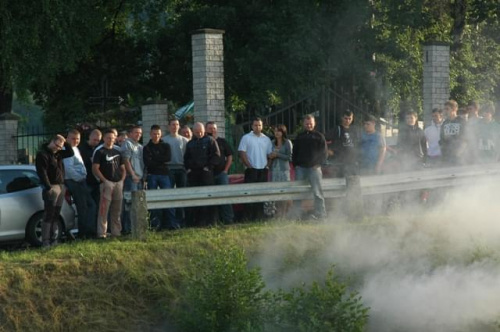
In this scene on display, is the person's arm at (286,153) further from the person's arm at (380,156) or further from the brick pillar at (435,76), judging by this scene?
the brick pillar at (435,76)

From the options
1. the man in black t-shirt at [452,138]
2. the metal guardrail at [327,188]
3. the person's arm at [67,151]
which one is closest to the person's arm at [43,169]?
the person's arm at [67,151]

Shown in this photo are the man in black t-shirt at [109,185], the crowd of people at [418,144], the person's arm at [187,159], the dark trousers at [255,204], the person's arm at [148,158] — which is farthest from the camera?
the crowd of people at [418,144]

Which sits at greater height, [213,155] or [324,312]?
[213,155]

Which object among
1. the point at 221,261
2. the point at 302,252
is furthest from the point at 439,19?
the point at 221,261

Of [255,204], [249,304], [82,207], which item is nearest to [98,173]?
[82,207]

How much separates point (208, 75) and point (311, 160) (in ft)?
22.6

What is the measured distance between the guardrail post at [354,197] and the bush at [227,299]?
12.3 ft

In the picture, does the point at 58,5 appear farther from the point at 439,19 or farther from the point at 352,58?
the point at 439,19

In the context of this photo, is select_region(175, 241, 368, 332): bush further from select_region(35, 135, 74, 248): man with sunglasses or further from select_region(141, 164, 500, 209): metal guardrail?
select_region(35, 135, 74, 248): man with sunglasses

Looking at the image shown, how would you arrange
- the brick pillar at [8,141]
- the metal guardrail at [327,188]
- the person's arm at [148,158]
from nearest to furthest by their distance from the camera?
1. the metal guardrail at [327,188]
2. the person's arm at [148,158]
3. the brick pillar at [8,141]

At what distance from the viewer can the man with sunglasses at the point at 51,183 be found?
15.3m

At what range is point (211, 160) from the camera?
17234mm

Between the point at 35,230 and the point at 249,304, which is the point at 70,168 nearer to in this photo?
the point at 35,230

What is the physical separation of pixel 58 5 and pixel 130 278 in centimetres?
1737
